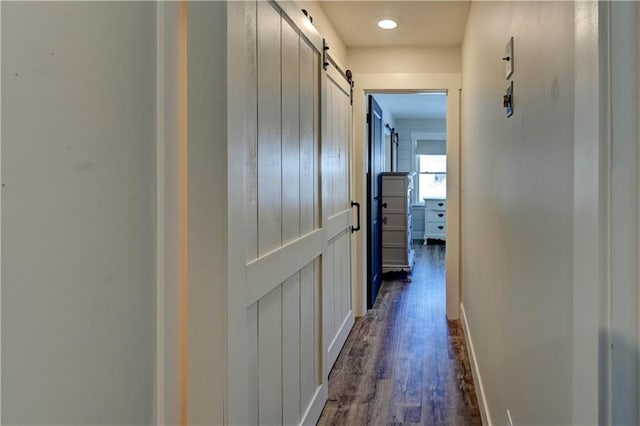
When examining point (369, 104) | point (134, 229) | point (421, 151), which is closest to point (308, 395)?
point (134, 229)

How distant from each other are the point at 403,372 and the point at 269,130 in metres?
1.98

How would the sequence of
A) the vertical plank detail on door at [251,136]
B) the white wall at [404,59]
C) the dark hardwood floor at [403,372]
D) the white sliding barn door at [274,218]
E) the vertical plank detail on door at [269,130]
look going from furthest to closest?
1. the white wall at [404,59]
2. the dark hardwood floor at [403,372]
3. the vertical plank detail on door at [269,130]
4. the vertical plank detail on door at [251,136]
5. the white sliding barn door at [274,218]

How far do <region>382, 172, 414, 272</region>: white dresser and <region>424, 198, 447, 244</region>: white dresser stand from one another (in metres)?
3.24

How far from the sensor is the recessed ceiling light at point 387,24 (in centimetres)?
327

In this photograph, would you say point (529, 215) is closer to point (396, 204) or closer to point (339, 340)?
point (339, 340)

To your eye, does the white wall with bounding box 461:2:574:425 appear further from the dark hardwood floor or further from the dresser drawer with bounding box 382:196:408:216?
the dresser drawer with bounding box 382:196:408:216

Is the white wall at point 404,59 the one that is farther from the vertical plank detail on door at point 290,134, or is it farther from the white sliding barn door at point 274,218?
the vertical plank detail on door at point 290,134

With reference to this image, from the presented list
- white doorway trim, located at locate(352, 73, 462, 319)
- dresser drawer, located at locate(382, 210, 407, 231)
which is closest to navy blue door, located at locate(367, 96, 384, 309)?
white doorway trim, located at locate(352, 73, 462, 319)

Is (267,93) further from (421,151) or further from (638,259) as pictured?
(421,151)

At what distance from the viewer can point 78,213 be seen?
737 millimetres

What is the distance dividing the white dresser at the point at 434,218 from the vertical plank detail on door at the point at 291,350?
747 cm

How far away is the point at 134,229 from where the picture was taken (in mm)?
872

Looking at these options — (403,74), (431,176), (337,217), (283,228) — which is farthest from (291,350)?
(431,176)

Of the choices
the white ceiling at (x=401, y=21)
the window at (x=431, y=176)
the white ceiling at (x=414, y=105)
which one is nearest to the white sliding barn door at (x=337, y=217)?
the white ceiling at (x=401, y=21)
